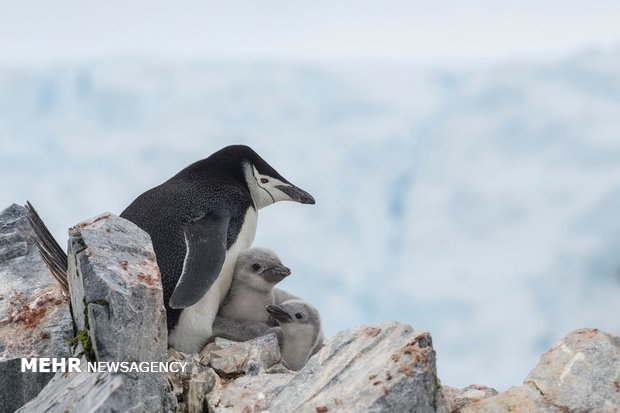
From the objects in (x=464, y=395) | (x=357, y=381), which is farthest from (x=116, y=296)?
(x=464, y=395)

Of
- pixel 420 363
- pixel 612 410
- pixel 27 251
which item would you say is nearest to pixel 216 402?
pixel 420 363

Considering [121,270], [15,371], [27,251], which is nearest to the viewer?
[121,270]

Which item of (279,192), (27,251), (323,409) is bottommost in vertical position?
(323,409)

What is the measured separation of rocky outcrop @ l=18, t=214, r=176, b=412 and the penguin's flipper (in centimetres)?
110

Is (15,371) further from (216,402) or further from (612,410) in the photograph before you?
(612,410)

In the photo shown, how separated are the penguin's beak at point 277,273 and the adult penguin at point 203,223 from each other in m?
0.38

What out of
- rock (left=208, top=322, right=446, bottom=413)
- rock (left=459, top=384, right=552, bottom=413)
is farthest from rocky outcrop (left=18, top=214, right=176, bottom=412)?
rock (left=459, top=384, right=552, bottom=413)

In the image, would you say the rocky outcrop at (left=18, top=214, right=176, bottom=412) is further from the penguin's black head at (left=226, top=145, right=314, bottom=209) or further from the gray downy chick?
the penguin's black head at (left=226, top=145, right=314, bottom=209)

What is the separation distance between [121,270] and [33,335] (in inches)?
54.2

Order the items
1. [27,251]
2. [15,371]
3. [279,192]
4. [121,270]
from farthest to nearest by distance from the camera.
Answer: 1. [279,192]
2. [27,251]
3. [15,371]
4. [121,270]

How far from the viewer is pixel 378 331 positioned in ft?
19.2

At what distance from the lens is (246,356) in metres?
6.71

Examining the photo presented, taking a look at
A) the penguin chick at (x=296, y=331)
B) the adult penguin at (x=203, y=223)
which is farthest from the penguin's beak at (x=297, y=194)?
the penguin chick at (x=296, y=331)

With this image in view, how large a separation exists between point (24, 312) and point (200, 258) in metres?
1.35
